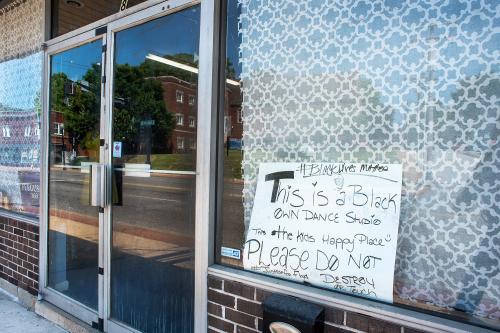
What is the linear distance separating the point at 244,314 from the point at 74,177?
2183 mm

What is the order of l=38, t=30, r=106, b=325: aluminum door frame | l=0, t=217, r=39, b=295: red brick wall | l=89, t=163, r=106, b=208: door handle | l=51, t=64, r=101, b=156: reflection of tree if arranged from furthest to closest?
l=0, t=217, r=39, b=295: red brick wall, l=38, t=30, r=106, b=325: aluminum door frame, l=51, t=64, r=101, b=156: reflection of tree, l=89, t=163, r=106, b=208: door handle

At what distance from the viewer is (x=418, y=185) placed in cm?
182

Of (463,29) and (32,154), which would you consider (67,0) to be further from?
(463,29)

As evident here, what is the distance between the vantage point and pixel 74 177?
Answer: 354 centimetres

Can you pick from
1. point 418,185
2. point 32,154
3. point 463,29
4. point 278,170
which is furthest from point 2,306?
point 463,29

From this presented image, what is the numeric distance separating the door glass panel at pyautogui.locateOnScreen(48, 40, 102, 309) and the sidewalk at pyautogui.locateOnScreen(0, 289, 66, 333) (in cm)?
31

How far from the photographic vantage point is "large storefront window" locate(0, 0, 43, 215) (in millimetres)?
3967

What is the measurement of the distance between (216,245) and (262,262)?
0.39m

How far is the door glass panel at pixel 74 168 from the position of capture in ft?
11.0

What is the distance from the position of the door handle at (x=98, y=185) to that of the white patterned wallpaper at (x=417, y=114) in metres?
1.54

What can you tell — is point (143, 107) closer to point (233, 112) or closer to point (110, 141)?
point (110, 141)

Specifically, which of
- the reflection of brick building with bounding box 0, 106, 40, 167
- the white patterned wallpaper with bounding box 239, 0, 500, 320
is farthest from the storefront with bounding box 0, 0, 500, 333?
the reflection of brick building with bounding box 0, 106, 40, 167

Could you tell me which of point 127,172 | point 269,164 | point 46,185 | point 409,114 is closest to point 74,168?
point 46,185

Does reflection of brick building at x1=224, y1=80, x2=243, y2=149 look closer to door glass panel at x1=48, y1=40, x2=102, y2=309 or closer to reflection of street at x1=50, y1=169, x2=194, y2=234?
reflection of street at x1=50, y1=169, x2=194, y2=234
